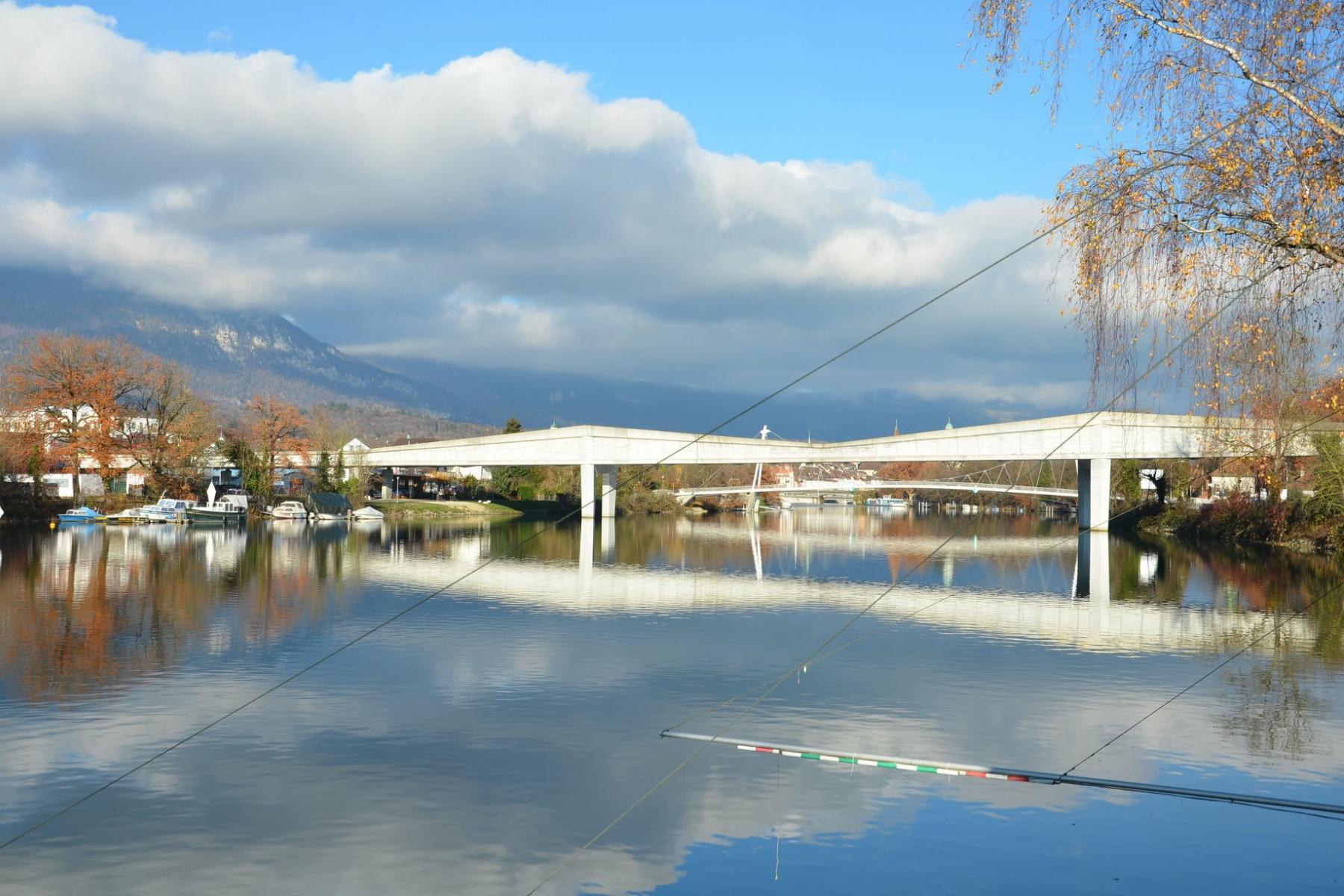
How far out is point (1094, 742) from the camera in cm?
1284

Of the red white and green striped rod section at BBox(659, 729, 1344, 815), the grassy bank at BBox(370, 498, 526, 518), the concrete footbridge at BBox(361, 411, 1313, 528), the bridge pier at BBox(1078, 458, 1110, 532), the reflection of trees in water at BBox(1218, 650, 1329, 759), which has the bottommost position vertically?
the grassy bank at BBox(370, 498, 526, 518)

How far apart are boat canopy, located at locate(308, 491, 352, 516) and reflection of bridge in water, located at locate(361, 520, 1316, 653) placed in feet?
133

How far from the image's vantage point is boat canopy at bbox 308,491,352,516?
78.4 meters

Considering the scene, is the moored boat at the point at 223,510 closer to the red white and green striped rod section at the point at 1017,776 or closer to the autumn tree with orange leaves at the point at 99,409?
the autumn tree with orange leaves at the point at 99,409

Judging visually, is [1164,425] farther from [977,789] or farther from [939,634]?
[977,789]

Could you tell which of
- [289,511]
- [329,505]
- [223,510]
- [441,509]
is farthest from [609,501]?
[223,510]

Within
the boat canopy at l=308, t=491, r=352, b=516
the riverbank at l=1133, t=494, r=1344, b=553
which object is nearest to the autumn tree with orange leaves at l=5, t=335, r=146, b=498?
the boat canopy at l=308, t=491, r=352, b=516

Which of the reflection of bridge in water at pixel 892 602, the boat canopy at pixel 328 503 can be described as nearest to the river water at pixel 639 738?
the reflection of bridge in water at pixel 892 602

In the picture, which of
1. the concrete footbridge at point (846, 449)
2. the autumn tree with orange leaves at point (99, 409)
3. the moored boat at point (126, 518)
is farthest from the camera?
the moored boat at point (126, 518)

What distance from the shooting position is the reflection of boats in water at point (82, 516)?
60.5m

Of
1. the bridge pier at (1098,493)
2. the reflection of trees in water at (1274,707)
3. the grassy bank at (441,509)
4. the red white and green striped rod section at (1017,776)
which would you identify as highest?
the bridge pier at (1098,493)

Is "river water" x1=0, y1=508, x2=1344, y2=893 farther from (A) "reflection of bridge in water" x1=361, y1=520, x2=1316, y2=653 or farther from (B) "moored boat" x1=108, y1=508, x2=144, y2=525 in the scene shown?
(B) "moored boat" x1=108, y1=508, x2=144, y2=525

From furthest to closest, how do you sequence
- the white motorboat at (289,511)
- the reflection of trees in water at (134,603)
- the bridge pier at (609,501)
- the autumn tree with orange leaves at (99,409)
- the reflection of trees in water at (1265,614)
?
the bridge pier at (609,501)
the white motorboat at (289,511)
the autumn tree with orange leaves at (99,409)
the reflection of trees in water at (134,603)
the reflection of trees in water at (1265,614)

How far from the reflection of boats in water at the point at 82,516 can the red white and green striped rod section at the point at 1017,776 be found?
2267 inches
